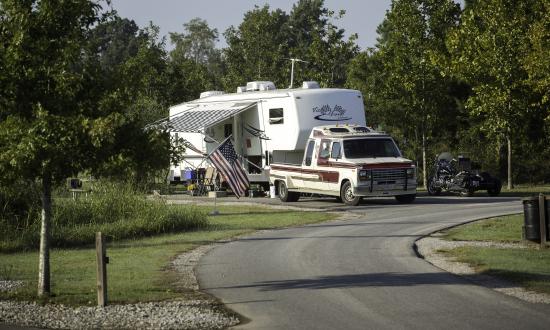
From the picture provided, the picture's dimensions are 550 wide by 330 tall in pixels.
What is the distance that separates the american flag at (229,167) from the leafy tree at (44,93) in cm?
1678

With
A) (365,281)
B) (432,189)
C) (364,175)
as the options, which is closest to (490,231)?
(365,281)

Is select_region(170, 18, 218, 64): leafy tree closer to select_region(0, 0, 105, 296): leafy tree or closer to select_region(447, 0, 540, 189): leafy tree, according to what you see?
select_region(447, 0, 540, 189): leafy tree

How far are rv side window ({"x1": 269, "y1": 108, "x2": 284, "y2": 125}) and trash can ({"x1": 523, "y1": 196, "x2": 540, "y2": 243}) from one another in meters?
16.9

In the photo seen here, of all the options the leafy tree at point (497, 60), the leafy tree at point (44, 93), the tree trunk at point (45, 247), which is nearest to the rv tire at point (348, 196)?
the leafy tree at point (497, 60)

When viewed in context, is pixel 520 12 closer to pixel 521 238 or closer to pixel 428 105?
pixel 428 105

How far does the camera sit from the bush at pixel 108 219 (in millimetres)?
20484

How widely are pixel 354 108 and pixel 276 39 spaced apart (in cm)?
3899

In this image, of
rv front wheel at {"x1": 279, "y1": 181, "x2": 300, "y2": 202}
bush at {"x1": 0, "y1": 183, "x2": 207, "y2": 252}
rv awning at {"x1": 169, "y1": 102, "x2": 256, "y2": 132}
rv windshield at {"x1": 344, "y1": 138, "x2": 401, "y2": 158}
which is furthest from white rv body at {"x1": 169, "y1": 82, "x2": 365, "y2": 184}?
bush at {"x1": 0, "y1": 183, "x2": 207, "y2": 252}

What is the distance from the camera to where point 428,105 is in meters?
41.0

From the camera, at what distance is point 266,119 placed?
3512cm

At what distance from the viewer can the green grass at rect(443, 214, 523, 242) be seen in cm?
2005

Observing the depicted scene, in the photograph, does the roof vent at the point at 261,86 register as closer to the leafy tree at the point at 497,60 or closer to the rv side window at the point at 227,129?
the rv side window at the point at 227,129

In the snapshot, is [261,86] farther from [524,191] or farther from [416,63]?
[524,191]

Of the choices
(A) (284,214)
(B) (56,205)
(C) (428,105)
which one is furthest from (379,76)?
(B) (56,205)
